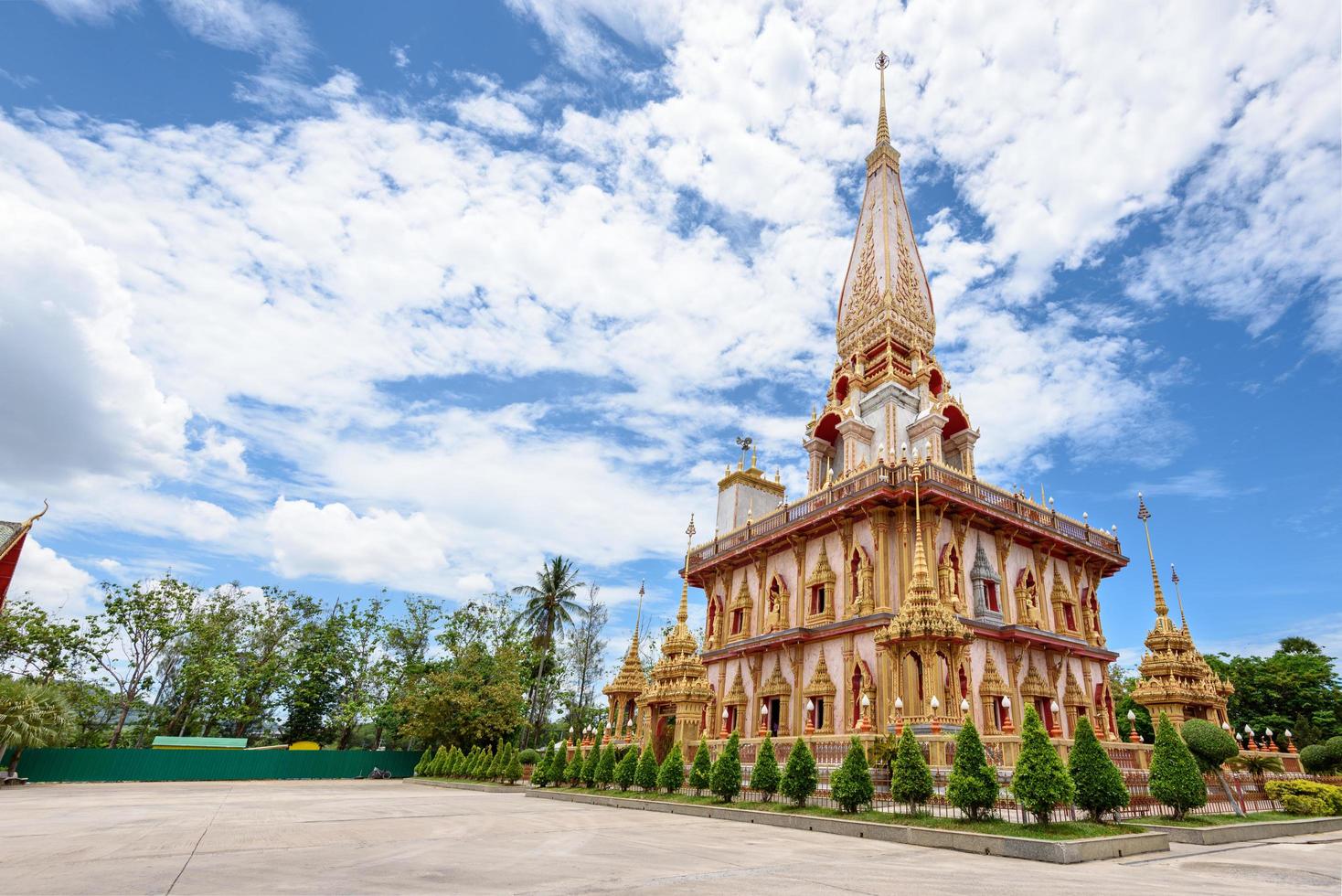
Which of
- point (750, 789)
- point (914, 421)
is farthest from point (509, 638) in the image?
point (750, 789)

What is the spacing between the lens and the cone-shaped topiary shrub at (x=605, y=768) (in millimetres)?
21219

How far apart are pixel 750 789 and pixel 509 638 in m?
31.7

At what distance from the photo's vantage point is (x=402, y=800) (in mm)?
19500

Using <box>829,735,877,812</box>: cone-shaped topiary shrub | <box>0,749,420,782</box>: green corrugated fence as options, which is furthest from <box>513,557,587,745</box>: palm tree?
<box>829,735,877,812</box>: cone-shaped topiary shrub

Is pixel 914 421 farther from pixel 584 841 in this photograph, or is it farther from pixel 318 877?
pixel 318 877

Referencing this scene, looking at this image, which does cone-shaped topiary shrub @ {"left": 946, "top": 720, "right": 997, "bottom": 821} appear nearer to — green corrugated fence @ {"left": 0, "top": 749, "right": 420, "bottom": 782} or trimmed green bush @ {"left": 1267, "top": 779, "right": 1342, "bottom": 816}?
trimmed green bush @ {"left": 1267, "top": 779, "right": 1342, "bottom": 816}

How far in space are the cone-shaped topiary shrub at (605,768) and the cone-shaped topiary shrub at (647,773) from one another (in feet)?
6.16

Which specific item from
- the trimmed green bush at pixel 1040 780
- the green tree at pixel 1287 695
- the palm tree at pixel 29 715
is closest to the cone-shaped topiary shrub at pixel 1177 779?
the trimmed green bush at pixel 1040 780

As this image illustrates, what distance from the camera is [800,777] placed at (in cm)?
1471

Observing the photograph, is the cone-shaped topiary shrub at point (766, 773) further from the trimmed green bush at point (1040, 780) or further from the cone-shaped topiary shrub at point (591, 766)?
the cone-shaped topiary shrub at point (591, 766)

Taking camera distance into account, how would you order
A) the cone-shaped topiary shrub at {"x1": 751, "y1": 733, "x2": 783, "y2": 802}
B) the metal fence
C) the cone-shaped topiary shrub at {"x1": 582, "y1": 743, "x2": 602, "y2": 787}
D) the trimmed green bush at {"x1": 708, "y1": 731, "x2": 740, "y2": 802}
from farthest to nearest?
the cone-shaped topiary shrub at {"x1": 582, "y1": 743, "x2": 602, "y2": 787} < the trimmed green bush at {"x1": 708, "y1": 731, "x2": 740, "y2": 802} < the cone-shaped topiary shrub at {"x1": 751, "y1": 733, "x2": 783, "y2": 802} < the metal fence

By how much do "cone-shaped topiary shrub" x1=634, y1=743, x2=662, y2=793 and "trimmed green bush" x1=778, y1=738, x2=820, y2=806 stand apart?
526 centimetres

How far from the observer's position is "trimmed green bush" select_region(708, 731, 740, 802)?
638 inches

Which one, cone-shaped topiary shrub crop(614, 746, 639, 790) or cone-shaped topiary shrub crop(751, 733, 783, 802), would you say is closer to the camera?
cone-shaped topiary shrub crop(751, 733, 783, 802)
